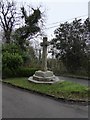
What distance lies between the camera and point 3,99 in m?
11.9

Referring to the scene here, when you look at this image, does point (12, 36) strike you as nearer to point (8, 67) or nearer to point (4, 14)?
point (4, 14)

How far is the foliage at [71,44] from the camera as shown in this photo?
27.5m

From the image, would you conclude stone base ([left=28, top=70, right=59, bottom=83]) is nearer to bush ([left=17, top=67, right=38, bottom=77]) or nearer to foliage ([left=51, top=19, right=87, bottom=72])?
bush ([left=17, top=67, right=38, bottom=77])

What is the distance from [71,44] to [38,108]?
18782 millimetres

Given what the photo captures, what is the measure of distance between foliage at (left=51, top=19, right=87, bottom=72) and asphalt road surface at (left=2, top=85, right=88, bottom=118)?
51.0 ft

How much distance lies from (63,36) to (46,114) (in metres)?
21.2

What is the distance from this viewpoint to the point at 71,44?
28188 millimetres

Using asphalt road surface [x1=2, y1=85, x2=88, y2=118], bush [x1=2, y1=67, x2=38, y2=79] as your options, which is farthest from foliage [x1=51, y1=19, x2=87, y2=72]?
asphalt road surface [x1=2, y1=85, x2=88, y2=118]

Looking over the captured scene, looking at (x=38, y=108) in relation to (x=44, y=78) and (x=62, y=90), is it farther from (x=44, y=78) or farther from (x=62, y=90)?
(x=44, y=78)

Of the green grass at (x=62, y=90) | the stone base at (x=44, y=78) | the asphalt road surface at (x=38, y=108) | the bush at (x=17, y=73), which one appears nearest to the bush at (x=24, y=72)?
the bush at (x=17, y=73)

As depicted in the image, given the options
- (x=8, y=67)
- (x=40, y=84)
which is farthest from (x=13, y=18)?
(x=40, y=84)

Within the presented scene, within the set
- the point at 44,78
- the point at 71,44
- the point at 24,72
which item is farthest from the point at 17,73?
the point at 71,44

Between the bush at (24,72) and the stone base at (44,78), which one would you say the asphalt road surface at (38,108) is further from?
the bush at (24,72)

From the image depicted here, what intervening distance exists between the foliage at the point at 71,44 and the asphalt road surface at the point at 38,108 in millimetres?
15557
